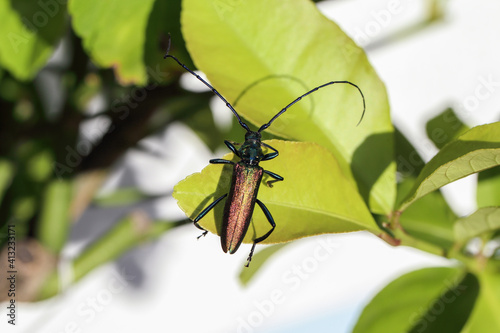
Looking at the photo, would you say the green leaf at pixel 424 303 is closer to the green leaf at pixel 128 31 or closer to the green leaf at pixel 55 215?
the green leaf at pixel 128 31

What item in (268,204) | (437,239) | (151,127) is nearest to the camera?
(268,204)

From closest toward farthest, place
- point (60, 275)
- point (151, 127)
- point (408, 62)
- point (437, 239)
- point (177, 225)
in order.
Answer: point (437, 239), point (177, 225), point (151, 127), point (60, 275), point (408, 62)

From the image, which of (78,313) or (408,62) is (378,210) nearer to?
(78,313)

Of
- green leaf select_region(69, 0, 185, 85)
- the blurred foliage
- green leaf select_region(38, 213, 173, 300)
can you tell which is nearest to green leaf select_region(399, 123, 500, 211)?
the blurred foliage

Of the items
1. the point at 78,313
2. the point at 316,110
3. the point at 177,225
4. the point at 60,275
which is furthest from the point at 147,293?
the point at 316,110

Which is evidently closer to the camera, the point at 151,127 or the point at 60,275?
the point at 151,127

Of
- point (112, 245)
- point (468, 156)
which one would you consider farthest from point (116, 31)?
point (112, 245)

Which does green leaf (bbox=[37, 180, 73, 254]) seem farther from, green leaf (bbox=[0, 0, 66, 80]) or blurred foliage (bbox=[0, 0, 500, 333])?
green leaf (bbox=[0, 0, 66, 80])
